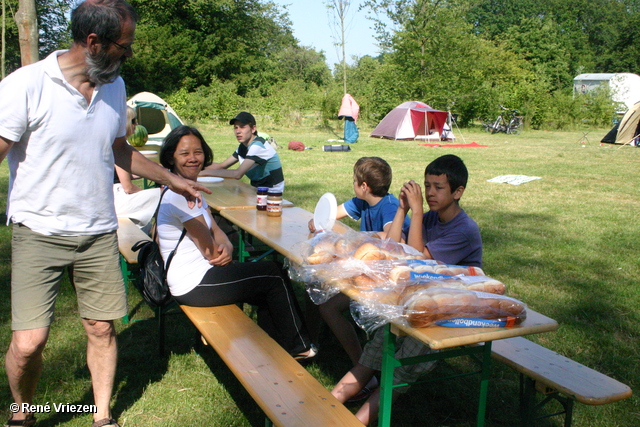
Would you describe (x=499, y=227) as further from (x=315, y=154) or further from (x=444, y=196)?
(x=315, y=154)

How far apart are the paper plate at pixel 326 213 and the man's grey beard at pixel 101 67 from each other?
1.19 m

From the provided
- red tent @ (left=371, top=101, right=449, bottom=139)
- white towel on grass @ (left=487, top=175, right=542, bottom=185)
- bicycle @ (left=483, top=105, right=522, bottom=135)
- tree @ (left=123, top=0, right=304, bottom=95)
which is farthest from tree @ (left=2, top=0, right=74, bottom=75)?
white towel on grass @ (left=487, top=175, right=542, bottom=185)

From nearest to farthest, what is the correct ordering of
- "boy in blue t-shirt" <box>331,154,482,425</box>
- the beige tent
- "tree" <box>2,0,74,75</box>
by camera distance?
"boy in blue t-shirt" <box>331,154,482,425</box>
the beige tent
"tree" <box>2,0,74,75</box>

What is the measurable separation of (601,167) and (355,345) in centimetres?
1124

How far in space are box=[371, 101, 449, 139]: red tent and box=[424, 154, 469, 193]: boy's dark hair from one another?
16364 mm

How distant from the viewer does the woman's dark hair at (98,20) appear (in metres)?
1.93

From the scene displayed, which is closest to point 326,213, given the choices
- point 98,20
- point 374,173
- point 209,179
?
point 374,173

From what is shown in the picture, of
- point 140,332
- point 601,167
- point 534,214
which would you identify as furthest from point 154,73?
point 140,332

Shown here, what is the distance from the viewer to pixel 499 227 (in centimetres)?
645

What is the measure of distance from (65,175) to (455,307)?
4.88 feet

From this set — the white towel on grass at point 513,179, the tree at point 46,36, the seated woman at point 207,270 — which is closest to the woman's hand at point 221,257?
the seated woman at point 207,270

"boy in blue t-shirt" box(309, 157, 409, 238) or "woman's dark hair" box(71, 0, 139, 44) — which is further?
"boy in blue t-shirt" box(309, 157, 409, 238)

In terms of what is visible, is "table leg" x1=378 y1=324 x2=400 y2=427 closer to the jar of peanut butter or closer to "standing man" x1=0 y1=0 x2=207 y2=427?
"standing man" x1=0 y1=0 x2=207 y2=427

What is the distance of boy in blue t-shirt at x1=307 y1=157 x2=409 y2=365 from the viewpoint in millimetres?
2871
